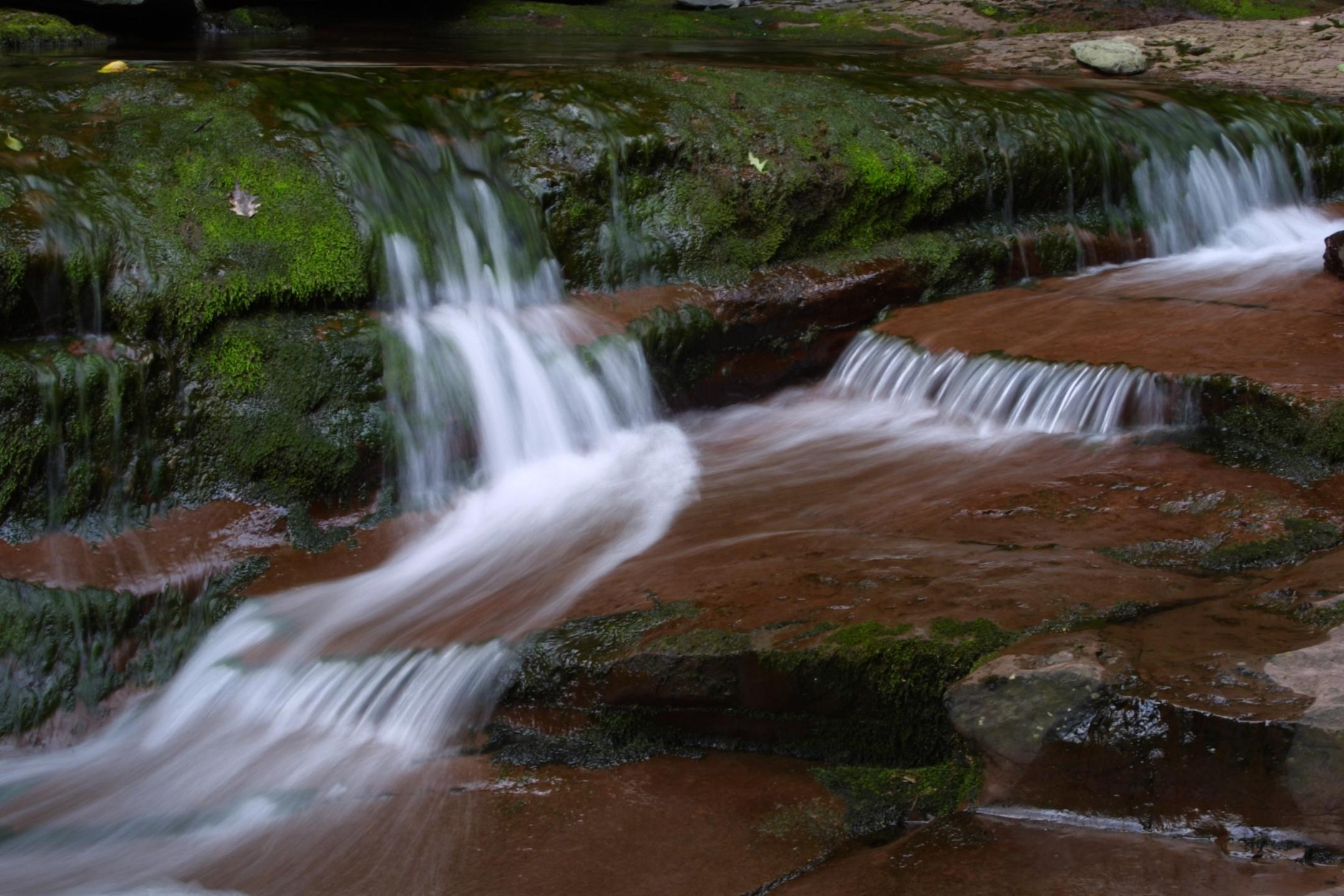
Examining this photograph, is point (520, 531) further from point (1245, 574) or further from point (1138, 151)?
point (1138, 151)

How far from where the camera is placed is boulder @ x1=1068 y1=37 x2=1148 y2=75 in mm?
10625

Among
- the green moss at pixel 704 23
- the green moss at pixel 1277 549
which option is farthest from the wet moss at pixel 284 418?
the green moss at pixel 704 23

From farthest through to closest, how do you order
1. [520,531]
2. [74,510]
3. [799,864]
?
[520,531]
[74,510]
[799,864]

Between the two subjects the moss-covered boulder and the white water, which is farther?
the white water

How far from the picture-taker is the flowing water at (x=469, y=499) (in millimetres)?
3781

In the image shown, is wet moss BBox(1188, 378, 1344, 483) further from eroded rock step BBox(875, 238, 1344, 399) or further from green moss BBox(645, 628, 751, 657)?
green moss BBox(645, 628, 751, 657)

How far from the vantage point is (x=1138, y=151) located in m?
8.38

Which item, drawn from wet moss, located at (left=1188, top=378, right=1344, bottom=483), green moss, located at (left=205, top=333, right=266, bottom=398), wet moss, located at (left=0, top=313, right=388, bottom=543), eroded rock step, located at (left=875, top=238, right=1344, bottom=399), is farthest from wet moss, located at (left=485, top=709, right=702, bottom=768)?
eroded rock step, located at (left=875, top=238, right=1344, bottom=399)

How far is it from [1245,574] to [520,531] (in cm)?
275

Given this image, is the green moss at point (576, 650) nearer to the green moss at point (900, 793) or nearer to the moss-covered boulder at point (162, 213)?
the green moss at point (900, 793)

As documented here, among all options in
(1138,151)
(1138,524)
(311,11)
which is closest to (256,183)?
(1138,524)

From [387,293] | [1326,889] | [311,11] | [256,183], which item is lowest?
[1326,889]

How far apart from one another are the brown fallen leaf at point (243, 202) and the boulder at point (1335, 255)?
5.62 m

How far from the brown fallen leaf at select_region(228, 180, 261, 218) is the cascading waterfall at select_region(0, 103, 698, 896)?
0.49 m
